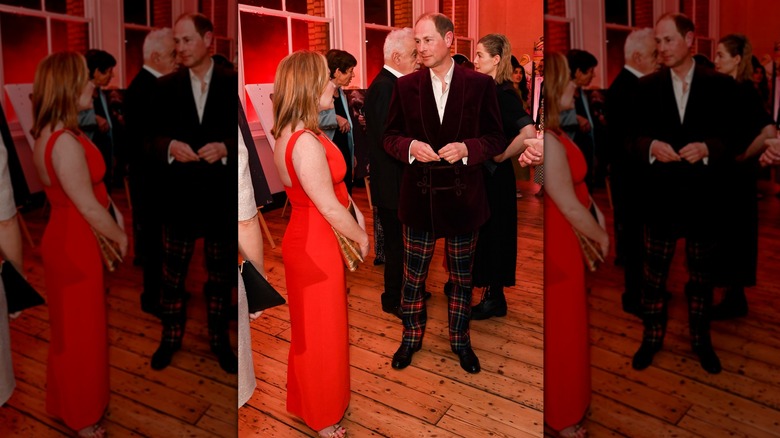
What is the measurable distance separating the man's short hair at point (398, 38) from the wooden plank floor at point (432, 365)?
1.23 ft

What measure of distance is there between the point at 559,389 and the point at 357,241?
2.20 feet

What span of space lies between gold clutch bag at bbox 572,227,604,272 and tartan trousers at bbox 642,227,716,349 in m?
0.07

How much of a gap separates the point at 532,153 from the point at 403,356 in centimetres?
61

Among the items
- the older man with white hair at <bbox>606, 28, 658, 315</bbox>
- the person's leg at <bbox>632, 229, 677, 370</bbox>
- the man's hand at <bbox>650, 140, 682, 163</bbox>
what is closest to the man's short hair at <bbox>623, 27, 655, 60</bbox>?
the older man with white hair at <bbox>606, 28, 658, 315</bbox>

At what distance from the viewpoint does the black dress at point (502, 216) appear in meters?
1.25

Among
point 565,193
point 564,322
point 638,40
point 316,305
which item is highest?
point 638,40

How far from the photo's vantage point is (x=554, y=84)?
2.87 ft

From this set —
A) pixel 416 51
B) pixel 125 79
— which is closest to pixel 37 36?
pixel 125 79

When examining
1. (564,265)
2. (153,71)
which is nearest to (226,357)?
(153,71)

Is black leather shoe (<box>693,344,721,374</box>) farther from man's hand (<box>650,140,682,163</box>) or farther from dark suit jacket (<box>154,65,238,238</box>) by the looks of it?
dark suit jacket (<box>154,65,238,238</box>)

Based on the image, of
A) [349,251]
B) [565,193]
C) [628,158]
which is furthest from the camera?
[349,251]

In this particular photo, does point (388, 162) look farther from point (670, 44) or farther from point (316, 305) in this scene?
point (670, 44)

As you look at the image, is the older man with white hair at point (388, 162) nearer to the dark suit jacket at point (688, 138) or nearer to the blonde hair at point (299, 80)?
the blonde hair at point (299, 80)

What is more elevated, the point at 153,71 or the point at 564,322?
the point at 153,71
